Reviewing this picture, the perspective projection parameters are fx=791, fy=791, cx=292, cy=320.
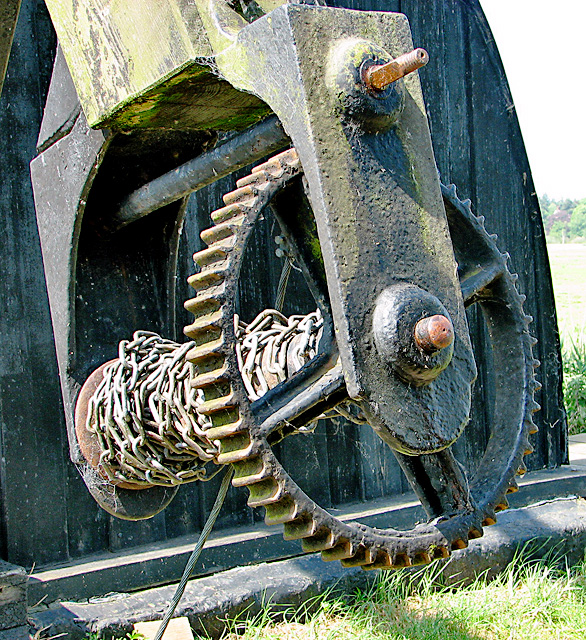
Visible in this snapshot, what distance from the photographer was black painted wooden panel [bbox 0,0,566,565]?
113 inches

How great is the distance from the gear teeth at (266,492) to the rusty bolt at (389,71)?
0.62m

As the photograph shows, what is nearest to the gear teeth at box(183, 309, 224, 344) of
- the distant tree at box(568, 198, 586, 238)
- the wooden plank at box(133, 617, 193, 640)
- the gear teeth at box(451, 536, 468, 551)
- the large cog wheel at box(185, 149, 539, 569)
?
the large cog wheel at box(185, 149, 539, 569)

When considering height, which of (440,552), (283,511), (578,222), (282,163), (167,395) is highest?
(578,222)

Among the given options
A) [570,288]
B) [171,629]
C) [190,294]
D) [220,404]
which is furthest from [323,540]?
[570,288]

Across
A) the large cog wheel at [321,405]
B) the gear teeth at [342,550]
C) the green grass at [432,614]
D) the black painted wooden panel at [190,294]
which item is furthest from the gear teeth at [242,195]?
the green grass at [432,614]

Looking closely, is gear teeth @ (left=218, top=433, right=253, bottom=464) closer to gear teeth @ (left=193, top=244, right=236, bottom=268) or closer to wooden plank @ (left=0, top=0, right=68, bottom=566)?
gear teeth @ (left=193, top=244, right=236, bottom=268)

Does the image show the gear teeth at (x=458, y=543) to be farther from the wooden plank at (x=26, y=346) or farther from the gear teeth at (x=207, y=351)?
the wooden plank at (x=26, y=346)

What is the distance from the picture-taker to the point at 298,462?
11.8 ft

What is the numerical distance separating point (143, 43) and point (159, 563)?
2.18 meters

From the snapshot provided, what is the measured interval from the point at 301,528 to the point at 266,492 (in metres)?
0.08

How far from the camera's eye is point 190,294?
10.8ft

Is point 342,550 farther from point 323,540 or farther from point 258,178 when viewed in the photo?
point 258,178

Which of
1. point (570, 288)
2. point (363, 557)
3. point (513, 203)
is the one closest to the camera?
point (363, 557)

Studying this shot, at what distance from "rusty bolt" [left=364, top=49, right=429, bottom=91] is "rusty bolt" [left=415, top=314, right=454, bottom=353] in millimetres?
368
